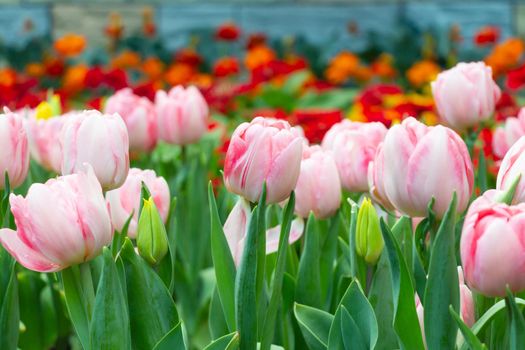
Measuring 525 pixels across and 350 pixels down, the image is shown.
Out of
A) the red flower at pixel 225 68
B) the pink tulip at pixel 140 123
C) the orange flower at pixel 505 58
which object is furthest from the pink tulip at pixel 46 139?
the orange flower at pixel 505 58

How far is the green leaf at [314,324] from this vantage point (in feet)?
3.15

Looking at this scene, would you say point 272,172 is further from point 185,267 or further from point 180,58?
point 180,58

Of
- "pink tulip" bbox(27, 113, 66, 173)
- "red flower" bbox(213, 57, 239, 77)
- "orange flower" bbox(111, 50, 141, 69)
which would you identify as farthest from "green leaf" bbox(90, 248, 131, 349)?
"orange flower" bbox(111, 50, 141, 69)

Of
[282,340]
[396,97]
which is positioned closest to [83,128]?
[282,340]

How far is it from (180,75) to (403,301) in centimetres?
361

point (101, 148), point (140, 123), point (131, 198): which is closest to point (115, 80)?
point (140, 123)

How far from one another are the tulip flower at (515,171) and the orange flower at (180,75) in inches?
133

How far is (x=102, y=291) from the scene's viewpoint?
82 centimetres

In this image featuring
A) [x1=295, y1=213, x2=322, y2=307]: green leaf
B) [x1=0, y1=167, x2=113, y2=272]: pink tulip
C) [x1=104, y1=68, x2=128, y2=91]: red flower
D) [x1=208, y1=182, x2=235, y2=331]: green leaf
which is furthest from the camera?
[x1=104, y1=68, x2=128, y2=91]: red flower

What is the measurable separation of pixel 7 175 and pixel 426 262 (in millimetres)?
463

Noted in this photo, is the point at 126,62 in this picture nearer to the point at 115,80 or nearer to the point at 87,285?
the point at 115,80

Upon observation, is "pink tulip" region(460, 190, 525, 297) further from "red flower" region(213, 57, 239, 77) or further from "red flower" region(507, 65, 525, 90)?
"red flower" region(213, 57, 239, 77)

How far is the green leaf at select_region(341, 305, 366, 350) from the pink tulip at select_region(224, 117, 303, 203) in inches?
5.2

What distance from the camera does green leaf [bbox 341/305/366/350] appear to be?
849 mm
